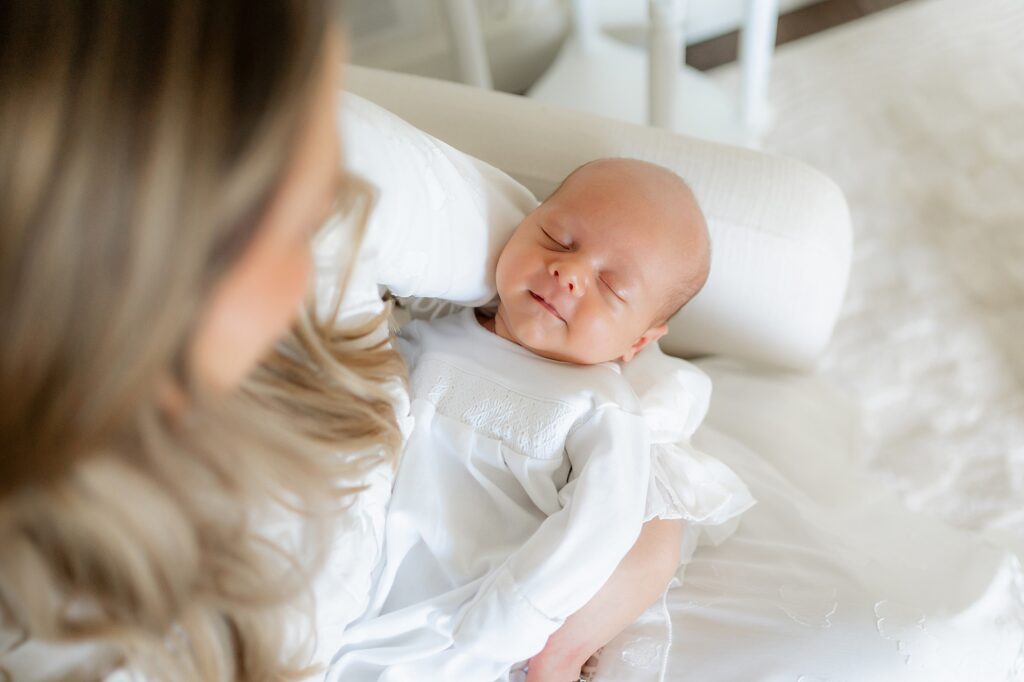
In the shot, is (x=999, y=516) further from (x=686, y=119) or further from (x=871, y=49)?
(x=871, y=49)

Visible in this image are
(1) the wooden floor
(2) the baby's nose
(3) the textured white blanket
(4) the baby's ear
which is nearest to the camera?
(2) the baby's nose

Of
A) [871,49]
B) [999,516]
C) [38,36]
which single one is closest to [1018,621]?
[999,516]

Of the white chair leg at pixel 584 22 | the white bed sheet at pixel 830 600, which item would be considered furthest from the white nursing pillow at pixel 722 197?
the white chair leg at pixel 584 22

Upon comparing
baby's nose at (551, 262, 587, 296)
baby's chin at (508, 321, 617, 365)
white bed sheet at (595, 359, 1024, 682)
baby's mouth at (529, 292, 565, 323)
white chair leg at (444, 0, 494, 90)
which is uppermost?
white chair leg at (444, 0, 494, 90)

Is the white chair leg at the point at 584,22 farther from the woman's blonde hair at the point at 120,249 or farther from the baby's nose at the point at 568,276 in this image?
the woman's blonde hair at the point at 120,249

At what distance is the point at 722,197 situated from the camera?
3.35 feet

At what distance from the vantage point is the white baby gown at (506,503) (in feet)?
2.58

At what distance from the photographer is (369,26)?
1.92 metres

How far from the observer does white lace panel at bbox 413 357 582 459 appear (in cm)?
87

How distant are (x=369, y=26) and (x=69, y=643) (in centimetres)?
164

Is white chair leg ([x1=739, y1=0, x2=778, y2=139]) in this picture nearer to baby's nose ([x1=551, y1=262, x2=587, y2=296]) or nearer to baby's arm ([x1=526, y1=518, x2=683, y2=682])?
baby's nose ([x1=551, y1=262, x2=587, y2=296])

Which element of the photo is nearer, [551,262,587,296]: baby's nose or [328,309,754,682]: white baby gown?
[328,309,754,682]: white baby gown

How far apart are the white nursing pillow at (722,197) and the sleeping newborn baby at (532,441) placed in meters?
0.06

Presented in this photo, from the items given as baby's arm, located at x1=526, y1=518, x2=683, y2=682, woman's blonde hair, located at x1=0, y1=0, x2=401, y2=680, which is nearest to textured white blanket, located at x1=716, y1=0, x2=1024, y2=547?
baby's arm, located at x1=526, y1=518, x2=683, y2=682
